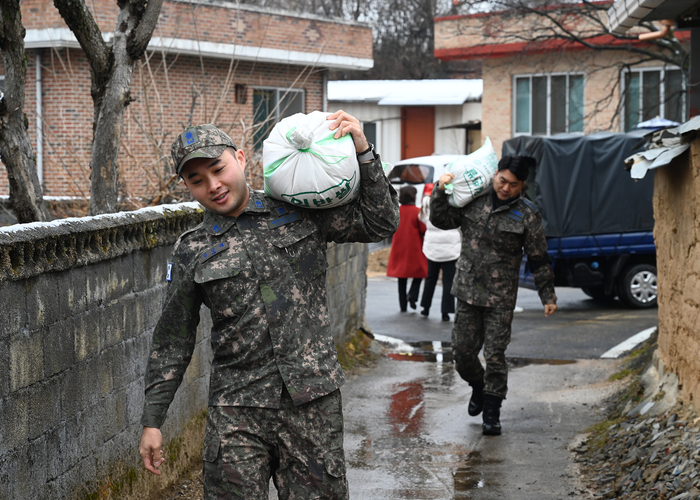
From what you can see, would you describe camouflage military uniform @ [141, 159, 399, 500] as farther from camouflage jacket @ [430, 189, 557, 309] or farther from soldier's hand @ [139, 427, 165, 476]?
camouflage jacket @ [430, 189, 557, 309]

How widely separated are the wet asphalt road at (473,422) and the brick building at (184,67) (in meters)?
5.67

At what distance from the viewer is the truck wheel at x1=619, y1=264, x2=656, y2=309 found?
12.4 m

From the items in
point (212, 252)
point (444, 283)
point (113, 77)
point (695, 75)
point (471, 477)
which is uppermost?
point (695, 75)

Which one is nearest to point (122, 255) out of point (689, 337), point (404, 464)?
point (404, 464)

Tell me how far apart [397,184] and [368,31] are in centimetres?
424

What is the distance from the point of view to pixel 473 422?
6.55 meters

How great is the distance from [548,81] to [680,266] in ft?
61.0

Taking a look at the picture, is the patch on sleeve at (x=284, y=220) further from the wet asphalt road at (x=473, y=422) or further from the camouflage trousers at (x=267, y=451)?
the wet asphalt road at (x=473, y=422)

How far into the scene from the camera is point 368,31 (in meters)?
20.5

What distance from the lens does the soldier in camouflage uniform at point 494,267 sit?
6070mm

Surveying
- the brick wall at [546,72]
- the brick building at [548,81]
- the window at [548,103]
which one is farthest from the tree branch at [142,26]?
the window at [548,103]

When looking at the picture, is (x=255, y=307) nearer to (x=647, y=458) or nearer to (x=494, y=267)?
(x=647, y=458)

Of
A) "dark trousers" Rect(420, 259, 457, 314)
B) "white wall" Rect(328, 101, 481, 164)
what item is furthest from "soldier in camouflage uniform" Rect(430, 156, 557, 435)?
"white wall" Rect(328, 101, 481, 164)

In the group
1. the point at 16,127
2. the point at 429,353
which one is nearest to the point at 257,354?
the point at 16,127
